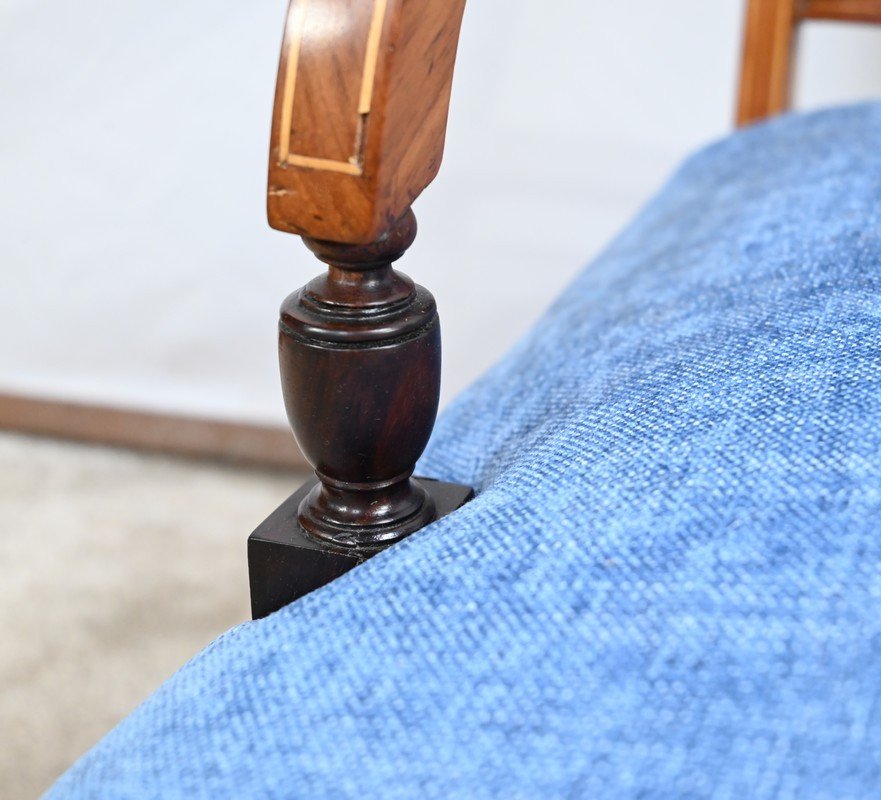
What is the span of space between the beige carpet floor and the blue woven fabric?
0.78 meters

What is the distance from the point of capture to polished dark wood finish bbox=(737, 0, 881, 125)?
1144mm

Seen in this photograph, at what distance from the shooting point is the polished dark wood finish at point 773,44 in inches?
45.0

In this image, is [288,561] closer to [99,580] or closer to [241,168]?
[99,580]

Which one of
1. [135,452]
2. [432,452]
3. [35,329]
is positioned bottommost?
[135,452]

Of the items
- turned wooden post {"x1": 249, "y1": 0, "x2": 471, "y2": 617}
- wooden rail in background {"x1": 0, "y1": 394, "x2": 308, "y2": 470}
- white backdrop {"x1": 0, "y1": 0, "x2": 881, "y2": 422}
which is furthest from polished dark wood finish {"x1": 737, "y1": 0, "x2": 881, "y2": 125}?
turned wooden post {"x1": 249, "y1": 0, "x2": 471, "y2": 617}

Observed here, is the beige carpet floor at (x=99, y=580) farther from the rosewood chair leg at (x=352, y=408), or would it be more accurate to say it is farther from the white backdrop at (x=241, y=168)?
the rosewood chair leg at (x=352, y=408)

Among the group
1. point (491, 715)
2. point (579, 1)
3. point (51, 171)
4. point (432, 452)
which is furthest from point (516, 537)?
point (51, 171)

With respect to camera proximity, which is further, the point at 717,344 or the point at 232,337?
the point at 232,337

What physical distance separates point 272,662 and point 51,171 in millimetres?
1369

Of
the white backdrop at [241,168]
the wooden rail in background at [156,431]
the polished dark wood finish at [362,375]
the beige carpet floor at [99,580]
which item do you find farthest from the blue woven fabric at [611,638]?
the wooden rail in background at [156,431]

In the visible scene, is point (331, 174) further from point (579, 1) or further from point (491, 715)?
point (579, 1)

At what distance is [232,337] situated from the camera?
1.56 metres

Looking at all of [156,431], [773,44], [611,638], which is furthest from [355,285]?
[156,431]

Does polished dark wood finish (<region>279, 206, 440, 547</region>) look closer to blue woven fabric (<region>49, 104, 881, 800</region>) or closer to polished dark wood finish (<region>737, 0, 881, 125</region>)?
blue woven fabric (<region>49, 104, 881, 800</region>)
